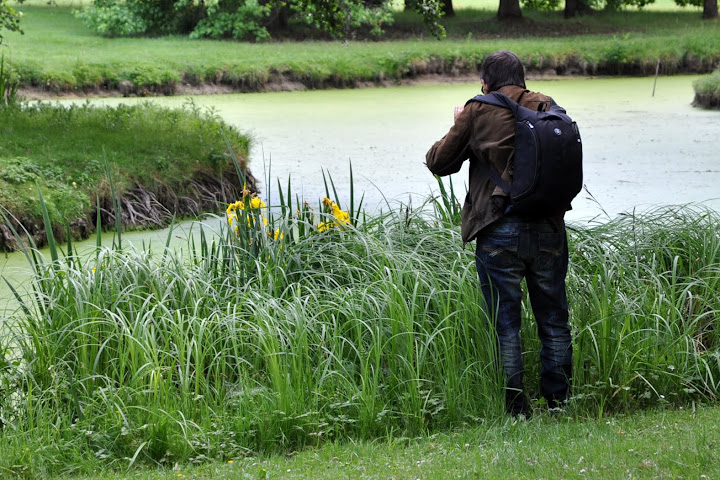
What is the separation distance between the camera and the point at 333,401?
3.75m

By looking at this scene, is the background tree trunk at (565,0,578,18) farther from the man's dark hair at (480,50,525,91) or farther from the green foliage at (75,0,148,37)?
the man's dark hair at (480,50,525,91)

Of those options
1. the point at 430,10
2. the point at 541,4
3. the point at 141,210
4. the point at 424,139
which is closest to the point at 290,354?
the point at 430,10

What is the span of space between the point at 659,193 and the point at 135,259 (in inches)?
235

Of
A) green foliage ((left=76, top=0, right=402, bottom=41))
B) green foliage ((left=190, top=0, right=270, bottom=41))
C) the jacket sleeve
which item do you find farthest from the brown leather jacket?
green foliage ((left=190, top=0, right=270, bottom=41))

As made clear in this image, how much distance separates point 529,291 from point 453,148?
2.26 ft

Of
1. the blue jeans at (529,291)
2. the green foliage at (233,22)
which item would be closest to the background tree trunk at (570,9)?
the green foliage at (233,22)

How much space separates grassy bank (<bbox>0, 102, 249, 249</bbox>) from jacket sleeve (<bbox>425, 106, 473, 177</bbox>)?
3769 millimetres

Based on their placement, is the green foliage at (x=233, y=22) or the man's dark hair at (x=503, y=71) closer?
the man's dark hair at (x=503, y=71)

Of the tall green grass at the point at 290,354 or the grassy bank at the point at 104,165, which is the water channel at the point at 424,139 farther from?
the tall green grass at the point at 290,354

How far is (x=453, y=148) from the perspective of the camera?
3.67 meters

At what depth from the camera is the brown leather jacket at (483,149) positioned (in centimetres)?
356

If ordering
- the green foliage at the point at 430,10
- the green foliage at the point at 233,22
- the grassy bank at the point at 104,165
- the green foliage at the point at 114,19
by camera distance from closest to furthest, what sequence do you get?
the green foliage at the point at 430,10
the grassy bank at the point at 104,165
the green foliage at the point at 233,22
the green foliage at the point at 114,19

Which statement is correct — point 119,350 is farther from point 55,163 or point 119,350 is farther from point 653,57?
point 653,57

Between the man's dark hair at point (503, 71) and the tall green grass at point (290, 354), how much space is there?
95 centimetres
